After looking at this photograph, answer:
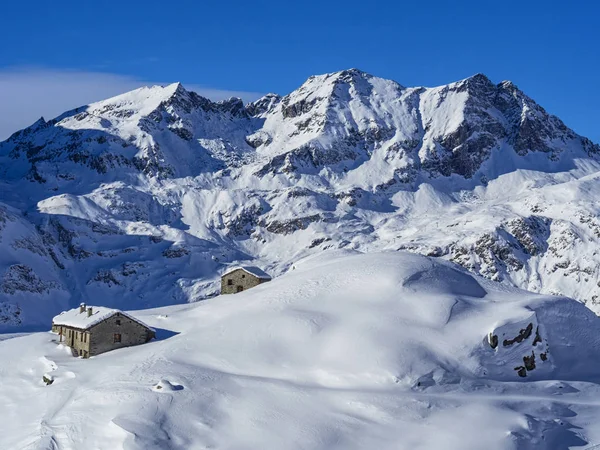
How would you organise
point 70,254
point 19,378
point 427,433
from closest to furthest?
point 427,433
point 19,378
point 70,254

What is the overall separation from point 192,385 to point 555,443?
28937 millimetres

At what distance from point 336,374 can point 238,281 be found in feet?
129

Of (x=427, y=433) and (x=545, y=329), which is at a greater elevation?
(x=545, y=329)

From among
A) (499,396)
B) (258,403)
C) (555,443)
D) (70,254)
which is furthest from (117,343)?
(70,254)

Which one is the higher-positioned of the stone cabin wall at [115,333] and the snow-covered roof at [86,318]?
the snow-covered roof at [86,318]

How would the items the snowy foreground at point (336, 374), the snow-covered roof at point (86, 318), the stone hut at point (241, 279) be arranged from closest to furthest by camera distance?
the snowy foreground at point (336, 374) → the snow-covered roof at point (86, 318) → the stone hut at point (241, 279)

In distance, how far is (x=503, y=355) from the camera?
259 feet

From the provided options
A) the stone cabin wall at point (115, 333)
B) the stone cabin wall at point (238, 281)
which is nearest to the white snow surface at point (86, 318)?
the stone cabin wall at point (115, 333)

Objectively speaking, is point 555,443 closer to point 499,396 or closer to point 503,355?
point 499,396

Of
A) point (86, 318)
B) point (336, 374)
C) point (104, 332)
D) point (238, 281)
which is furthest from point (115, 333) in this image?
point (238, 281)

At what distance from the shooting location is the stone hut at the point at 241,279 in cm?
10900

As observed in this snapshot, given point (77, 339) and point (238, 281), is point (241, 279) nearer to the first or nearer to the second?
point (238, 281)

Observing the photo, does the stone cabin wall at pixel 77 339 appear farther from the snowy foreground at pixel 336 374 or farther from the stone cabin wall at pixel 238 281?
the stone cabin wall at pixel 238 281

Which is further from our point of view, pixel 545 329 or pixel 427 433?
pixel 545 329
